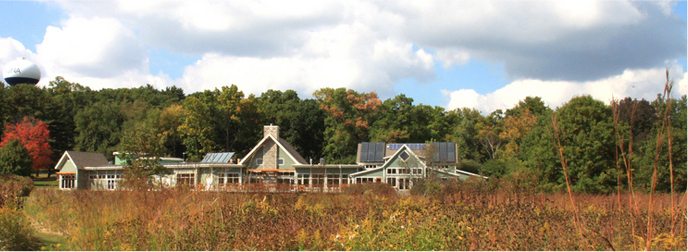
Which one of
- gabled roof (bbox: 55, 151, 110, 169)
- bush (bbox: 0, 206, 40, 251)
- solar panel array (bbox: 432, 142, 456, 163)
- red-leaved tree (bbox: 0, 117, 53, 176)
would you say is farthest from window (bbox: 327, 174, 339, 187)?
bush (bbox: 0, 206, 40, 251)

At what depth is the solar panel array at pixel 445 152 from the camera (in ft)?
130

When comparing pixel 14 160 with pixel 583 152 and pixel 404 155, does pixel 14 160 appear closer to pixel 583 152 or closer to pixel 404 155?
pixel 404 155

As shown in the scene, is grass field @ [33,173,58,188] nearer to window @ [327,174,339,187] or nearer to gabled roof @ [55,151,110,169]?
gabled roof @ [55,151,110,169]

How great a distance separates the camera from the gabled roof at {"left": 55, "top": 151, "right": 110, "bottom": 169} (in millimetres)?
46594

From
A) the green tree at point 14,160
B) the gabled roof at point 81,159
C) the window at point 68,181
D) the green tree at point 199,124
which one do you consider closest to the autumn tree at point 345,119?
the green tree at point 199,124

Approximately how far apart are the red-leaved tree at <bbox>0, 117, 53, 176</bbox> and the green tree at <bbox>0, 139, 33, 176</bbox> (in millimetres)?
8670

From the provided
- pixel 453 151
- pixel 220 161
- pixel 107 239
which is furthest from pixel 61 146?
pixel 107 239

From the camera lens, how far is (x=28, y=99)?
57.3 metres

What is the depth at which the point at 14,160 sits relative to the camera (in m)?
39.8

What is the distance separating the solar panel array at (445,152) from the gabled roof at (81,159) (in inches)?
1377

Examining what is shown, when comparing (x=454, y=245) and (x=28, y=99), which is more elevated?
(x=28, y=99)

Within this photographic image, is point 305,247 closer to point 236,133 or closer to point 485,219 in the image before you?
point 485,219

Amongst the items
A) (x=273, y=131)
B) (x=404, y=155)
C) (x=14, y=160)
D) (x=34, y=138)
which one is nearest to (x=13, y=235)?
(x=404, y=155)

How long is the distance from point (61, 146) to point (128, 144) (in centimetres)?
4341
